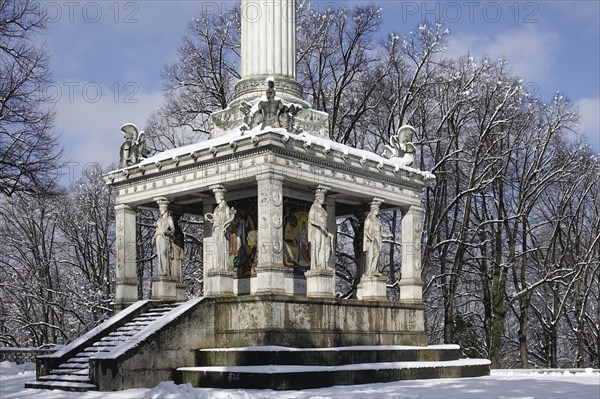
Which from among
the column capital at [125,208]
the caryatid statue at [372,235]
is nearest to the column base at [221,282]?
the column capital at [125,208]

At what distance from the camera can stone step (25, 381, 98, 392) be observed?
54.6ft

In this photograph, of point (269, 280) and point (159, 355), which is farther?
point (269, 280)

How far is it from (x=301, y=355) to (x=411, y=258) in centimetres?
663

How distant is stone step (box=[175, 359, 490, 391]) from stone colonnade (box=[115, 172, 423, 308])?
89.1 inches

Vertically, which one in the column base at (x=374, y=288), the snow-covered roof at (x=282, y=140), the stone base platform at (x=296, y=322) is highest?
the snow-covered roof at (x=282, y=140)

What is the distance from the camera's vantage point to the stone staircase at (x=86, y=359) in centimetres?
1722

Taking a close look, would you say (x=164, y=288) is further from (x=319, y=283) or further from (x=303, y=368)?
(x=303, y=368)

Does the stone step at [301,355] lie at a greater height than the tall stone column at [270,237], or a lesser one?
lesser

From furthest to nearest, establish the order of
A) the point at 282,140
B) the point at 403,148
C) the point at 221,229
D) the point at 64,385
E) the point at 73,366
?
the point at 403,148
the point at 221,229
the point at 282,140
the point at 73,366
the point at 64,385

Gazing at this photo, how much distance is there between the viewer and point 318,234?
20219mm

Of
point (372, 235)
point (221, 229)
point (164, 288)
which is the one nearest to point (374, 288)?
point (372, 235)

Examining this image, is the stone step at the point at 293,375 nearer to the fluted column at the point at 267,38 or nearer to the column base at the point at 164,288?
the column base at the point at 164,288

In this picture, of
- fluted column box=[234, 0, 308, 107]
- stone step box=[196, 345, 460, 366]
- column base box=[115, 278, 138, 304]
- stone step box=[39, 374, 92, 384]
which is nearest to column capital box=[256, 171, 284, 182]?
fluted column box=[234, 0, 308, 107]

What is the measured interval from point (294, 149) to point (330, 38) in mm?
15635
